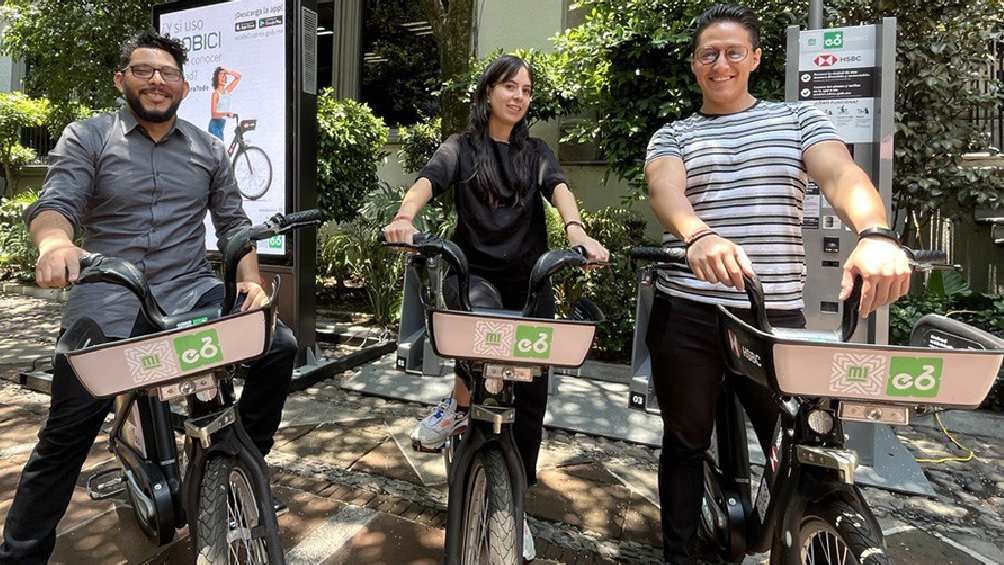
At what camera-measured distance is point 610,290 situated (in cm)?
→ 561

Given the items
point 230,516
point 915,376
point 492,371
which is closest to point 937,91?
point 915,376

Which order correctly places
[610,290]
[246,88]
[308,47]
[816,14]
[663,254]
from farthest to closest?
[610,290], [246,88], [308,47], [816,14], [663,254]

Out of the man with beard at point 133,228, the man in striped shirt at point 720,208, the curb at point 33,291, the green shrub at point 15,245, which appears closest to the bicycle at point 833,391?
the man in striped shirt at point 720,208

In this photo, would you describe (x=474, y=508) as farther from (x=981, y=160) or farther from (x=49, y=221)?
(x=981, y=160)

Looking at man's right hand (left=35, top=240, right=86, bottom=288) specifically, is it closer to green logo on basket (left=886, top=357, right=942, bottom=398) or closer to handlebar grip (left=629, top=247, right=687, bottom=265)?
handlebar grip (left=629, top=247, right=687, bottom=265)

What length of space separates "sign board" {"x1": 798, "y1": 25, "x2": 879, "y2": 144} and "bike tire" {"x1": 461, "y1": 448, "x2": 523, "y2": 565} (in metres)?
2.66

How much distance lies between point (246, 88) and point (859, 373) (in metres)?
4.79

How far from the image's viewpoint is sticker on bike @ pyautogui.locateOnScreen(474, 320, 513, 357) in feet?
→ 5.80

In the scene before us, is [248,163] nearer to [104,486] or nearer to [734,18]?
[104,486]

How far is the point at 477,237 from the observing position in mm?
2484

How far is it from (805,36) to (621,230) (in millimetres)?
2718

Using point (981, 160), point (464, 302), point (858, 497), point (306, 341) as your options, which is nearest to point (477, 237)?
point (464, 302)

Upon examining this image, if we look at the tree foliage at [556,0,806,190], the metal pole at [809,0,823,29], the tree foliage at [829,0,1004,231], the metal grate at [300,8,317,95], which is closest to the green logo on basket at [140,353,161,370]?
the metal grate at [300,8,317,95]

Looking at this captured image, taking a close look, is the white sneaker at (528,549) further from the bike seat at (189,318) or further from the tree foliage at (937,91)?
the tree foliage at (937,91)
